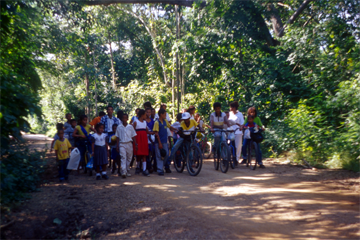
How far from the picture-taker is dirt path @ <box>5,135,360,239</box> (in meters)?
4.18

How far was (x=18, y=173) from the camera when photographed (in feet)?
19.5

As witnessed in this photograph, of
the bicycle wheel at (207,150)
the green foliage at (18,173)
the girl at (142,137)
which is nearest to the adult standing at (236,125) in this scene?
the bicycle wheel at (207,150)

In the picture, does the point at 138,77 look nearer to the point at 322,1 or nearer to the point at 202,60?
the point at 202,60

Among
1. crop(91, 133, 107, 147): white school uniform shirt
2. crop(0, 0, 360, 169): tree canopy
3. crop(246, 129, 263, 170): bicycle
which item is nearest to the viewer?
crop(0, 0, 360, 169): tree canopy

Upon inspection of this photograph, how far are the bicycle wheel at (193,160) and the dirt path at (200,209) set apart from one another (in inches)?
22.2

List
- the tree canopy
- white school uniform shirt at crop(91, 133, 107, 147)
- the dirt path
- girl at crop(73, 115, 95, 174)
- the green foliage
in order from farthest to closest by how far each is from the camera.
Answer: girl at crop(73, 115, 95, 174) < white school uniform shirt at crop(91, 133, 107, 147) < the tree canopy < the green foliage < the dirt path

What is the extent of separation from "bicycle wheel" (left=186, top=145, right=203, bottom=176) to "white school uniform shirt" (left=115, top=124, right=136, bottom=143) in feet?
5.65

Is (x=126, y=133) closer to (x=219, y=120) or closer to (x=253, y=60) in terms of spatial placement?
(x=219, y=120)

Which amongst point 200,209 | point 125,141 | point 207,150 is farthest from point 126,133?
point 207,150

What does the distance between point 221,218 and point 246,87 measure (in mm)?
10374

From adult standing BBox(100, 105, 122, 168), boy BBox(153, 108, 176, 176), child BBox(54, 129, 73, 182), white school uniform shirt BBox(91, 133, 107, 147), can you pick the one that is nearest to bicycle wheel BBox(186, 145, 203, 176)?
boy BBox(153, 108, 176, 176)

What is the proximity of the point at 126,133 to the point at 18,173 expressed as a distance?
9.77 feet

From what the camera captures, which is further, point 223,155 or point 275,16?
point 275,16

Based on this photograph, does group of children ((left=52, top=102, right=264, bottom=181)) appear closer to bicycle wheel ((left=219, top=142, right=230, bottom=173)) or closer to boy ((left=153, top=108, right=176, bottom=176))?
boy ((left=153, top=108, right=176, bottom=176))
